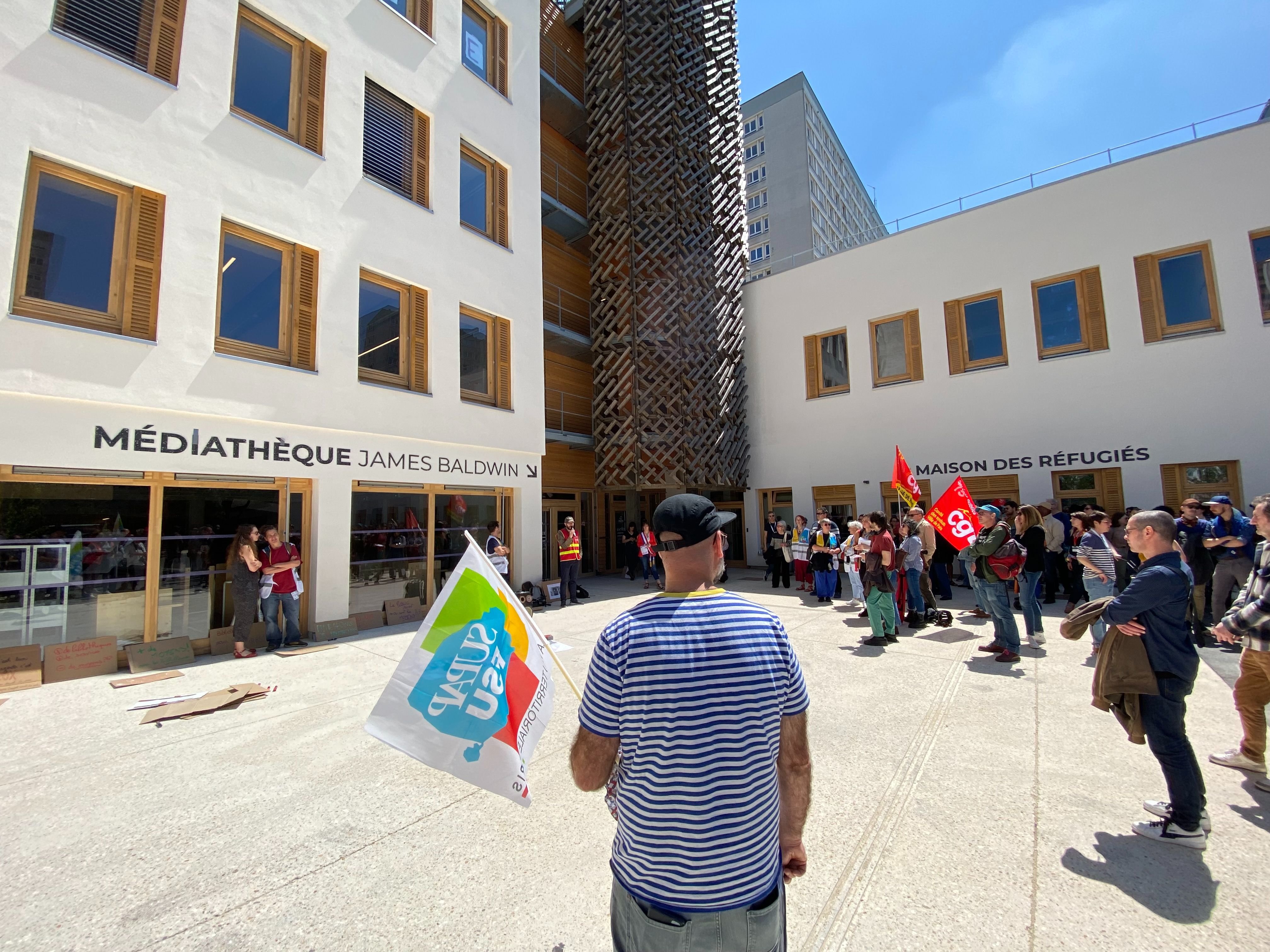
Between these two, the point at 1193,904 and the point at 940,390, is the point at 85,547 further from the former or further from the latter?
the point at 940,390

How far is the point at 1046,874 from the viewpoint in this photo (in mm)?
2855

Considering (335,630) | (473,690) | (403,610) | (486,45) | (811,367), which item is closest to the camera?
(473,690)

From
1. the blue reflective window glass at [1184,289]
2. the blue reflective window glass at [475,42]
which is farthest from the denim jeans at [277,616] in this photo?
the blue reflective window glass at [1184,289]

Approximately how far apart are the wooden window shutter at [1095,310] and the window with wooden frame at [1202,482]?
9.99 ft

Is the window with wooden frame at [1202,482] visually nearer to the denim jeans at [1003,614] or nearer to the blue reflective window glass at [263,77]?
the denim jeans at [1003,614]

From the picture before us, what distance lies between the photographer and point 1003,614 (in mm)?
6734

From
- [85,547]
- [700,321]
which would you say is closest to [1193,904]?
[85,547]

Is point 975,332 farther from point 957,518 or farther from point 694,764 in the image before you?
point 694,764

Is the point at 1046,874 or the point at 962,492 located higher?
the point at 962,492

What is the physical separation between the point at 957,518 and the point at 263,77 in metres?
12.4

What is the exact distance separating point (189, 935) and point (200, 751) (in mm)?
2489

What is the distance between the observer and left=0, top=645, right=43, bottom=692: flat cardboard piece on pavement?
6.29 meters

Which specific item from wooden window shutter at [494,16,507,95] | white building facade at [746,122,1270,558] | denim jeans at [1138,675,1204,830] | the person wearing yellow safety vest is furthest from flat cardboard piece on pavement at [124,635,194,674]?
white building facade at [746,122,1270,558]

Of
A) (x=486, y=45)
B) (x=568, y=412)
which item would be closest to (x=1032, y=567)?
(x=568, y=412)
